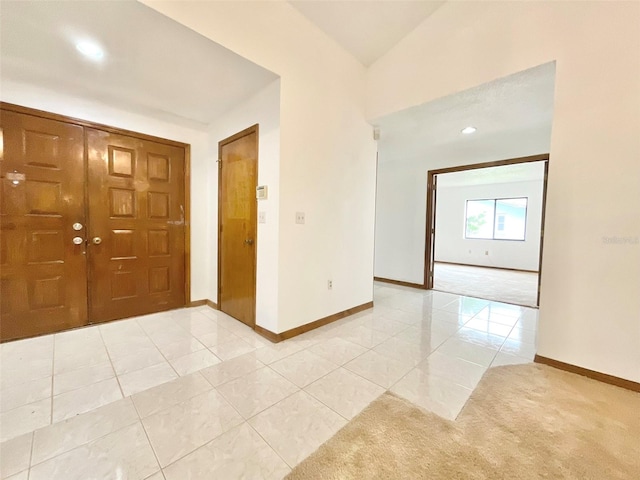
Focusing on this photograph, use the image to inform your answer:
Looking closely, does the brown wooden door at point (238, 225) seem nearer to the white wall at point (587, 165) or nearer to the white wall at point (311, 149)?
the white wall at point (311, 149)

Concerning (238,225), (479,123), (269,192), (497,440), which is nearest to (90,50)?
(269,192)

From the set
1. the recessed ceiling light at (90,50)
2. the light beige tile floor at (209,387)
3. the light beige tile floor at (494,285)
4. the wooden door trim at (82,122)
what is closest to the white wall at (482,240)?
the light beige tile floor at (494,285)

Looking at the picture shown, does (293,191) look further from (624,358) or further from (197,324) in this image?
(624,358)

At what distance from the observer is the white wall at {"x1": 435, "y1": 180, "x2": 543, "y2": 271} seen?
22.0ft

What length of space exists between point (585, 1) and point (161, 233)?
14.2 ft

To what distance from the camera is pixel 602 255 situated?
1833mm

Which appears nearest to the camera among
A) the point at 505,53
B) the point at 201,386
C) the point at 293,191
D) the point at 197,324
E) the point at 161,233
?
the point at 201,386

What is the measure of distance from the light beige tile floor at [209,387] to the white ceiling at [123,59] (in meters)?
2.36

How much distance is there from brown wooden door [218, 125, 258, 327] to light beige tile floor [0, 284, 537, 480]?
29 cm

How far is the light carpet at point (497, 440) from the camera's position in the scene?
1.13 metres

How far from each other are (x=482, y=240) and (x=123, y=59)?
28.2 ft

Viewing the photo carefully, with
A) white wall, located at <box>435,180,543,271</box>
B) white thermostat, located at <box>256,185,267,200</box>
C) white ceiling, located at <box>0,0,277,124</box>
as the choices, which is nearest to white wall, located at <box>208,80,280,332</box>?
white thermostat, located at <box>256,185,267,200</box>

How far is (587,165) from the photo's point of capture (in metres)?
1.87

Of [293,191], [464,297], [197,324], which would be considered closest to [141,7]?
[293,191]
